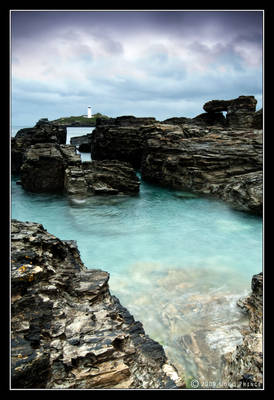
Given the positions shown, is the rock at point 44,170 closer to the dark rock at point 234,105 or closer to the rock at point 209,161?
the rock at point 209,161

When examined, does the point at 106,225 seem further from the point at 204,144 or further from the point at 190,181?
the point at 204,144

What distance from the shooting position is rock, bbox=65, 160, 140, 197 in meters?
18.9

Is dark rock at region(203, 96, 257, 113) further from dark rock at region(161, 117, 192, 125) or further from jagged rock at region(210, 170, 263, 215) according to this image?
jagged rock at region(210, 170, 263, 215)

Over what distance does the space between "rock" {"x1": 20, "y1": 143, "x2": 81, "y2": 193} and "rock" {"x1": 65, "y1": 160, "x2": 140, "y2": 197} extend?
71 centimetres

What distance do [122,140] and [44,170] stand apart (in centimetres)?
1128

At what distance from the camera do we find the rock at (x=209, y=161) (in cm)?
1776

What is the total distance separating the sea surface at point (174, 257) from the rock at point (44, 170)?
93cm

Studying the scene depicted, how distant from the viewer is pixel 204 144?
798 inches

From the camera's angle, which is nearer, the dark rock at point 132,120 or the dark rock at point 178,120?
the dark rock at point 178,120

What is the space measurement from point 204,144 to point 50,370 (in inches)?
761

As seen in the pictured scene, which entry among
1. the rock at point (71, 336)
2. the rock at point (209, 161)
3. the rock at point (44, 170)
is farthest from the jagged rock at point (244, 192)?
the rock at point (71, 336)
